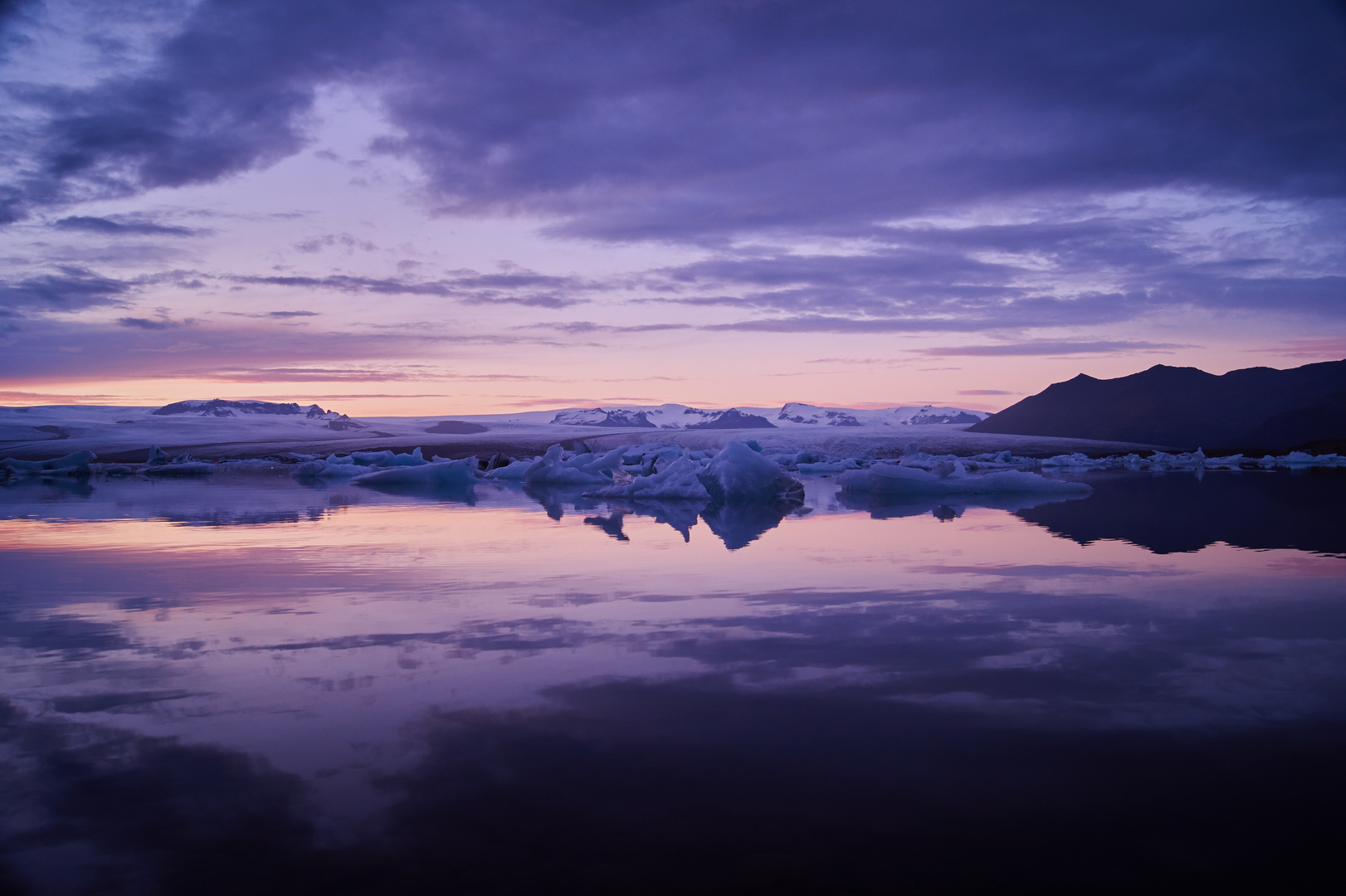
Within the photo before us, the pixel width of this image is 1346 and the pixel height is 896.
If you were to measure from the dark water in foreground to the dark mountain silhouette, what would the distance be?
261ft

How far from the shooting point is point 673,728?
8.47ft

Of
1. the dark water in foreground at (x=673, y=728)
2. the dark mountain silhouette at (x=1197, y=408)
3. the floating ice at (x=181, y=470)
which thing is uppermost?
the dark mountain silhouette at (x=1197, y=408)

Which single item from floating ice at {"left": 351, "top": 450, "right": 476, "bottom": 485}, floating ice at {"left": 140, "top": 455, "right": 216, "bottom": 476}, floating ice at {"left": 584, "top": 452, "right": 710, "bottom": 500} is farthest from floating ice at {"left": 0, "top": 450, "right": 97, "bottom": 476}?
floating ice at {"left": 584, "top": 452, "right": 710, "bottom": 500}

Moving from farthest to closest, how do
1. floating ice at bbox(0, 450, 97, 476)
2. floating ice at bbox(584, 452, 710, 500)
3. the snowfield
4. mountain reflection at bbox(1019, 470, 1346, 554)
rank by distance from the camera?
1. the snowfield
2. floating ice at bbox(0, 450, 97, 476)
3. floating ice at bbox(584, 452, 710, 500)
4. mountain reflection at bbox(1019, 470, 1346, 554)

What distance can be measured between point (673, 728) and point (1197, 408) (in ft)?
330

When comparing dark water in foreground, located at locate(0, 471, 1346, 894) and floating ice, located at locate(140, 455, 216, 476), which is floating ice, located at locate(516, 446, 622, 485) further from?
floating ice, located at locate(140, 455, 216, 476)

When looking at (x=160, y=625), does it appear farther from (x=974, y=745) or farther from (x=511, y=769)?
(x=974, y=745)

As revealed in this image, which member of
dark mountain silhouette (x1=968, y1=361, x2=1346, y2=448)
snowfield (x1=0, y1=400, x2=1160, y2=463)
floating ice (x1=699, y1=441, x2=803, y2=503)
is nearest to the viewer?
floating ice (x1=699, y1=441, x2=803, y2=503)

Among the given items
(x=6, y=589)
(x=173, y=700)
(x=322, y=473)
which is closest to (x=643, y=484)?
(x=6, y=589)

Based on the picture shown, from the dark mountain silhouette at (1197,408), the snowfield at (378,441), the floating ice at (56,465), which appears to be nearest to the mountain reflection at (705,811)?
the floating ice at (56,465)

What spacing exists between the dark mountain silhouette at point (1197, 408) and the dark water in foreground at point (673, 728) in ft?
261

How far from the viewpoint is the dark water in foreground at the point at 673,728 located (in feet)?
5.94

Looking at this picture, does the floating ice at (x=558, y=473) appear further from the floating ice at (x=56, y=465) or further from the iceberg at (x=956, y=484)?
the floating ice at (x=56, y=465)

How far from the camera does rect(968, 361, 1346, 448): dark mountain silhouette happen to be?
7044cm
